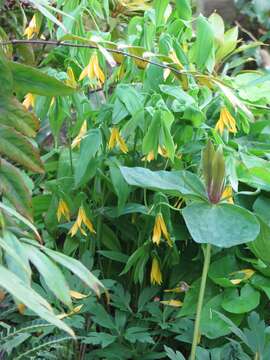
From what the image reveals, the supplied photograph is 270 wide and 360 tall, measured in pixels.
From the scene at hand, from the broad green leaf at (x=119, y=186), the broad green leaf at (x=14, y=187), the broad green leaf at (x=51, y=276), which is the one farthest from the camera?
the broad green leaf at (x=119, y=186)

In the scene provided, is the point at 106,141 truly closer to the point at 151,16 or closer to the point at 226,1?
the point at 151,16

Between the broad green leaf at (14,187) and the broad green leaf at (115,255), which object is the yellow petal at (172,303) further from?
the broad green leaf at (14,187)

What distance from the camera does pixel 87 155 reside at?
3.83 feet

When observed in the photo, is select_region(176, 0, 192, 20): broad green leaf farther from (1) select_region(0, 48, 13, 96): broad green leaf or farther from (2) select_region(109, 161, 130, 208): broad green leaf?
(1) select_region(0, 48, 13, 96): broad green leaf

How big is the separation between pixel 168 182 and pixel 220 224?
0.11 meters

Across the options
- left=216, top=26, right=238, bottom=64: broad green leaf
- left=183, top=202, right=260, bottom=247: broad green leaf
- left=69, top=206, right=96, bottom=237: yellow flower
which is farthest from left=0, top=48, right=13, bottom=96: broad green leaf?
left=216, top=26, right=238, bottom=64: broad green leaf

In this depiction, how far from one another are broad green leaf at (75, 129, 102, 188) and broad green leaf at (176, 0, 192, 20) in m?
0.34

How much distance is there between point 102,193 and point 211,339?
0.35 m

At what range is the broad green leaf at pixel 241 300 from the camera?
44.2 inches

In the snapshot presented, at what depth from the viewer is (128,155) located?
1284 mm

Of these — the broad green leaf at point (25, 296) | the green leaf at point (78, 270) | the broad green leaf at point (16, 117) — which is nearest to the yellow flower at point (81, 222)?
the broad green leaf at point (16, 117)

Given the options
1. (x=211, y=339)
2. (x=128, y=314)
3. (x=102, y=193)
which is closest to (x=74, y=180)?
(x=102, y=193)

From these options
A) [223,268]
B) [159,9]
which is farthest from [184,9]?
[223,268]

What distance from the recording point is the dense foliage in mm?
995
